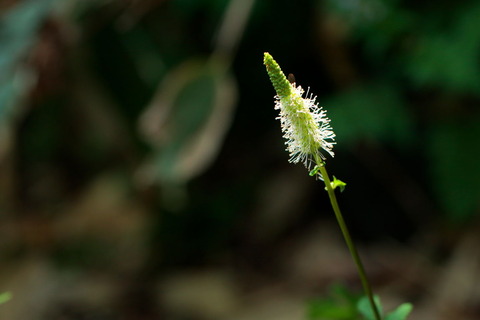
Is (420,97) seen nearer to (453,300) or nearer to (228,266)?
(453,300)

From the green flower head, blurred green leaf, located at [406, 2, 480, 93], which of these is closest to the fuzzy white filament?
the green flower head

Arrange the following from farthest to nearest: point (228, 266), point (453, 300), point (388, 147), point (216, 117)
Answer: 1. point (228, 266)
2. point (388, 147)
3. point (216, 117)
4. point (453, 300)

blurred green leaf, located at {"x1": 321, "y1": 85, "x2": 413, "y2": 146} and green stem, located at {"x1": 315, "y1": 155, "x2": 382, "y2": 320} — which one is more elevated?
blurred green leaf, located at {"x1": 321, "y1": 85, "x2": 413, "y2": 146}

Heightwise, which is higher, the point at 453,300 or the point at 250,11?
the point at 250,11

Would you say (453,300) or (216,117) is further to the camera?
(216,117)

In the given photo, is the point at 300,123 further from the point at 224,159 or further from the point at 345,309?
the point at 224,159

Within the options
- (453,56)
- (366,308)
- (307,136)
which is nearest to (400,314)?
(366,308)

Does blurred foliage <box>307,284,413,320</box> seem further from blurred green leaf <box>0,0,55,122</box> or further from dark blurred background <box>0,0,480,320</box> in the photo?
blurred green leaf <box>0,0,55,122</box>

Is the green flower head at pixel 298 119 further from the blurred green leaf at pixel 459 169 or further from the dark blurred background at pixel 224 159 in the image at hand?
the blurred green leaf at pixel 459 169

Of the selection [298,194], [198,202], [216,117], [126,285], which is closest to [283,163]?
[298,194]
